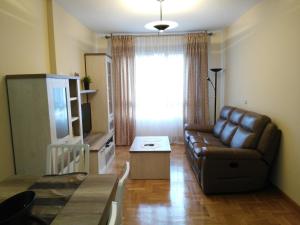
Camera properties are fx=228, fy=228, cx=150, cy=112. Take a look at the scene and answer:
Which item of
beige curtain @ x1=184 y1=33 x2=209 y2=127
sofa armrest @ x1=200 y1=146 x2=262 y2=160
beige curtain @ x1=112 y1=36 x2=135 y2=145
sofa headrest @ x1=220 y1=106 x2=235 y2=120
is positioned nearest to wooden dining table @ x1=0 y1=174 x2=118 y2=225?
sofa armrest @ x1=200 y1=146 x2=262 y2=160

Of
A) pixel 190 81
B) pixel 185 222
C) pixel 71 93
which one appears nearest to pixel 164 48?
pixel 190 81

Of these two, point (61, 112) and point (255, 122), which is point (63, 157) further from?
point (255, 122)

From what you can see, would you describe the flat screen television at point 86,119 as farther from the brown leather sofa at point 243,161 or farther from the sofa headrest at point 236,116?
the sofa headrest at point 236,116

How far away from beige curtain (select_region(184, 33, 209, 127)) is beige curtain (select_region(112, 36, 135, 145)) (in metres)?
1.24

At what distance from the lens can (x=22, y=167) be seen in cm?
232

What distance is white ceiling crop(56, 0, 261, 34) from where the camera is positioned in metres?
3.29

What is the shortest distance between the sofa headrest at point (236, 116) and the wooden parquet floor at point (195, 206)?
1070 millimetres

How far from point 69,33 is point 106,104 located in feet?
4.80

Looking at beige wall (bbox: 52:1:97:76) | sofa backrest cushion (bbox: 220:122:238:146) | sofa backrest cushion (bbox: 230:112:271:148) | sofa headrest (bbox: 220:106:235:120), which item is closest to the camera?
sofa backrest cushion (bbox: 230:112:271:148)

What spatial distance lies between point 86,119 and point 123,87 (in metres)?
1.37

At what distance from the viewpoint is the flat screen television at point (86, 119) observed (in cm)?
397

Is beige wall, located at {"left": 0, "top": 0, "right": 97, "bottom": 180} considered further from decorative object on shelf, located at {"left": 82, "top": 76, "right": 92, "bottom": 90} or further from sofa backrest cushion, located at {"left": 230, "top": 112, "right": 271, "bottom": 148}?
sofa backrest cushion, located at {"left": 230, "top": 112, "right": 271, "bottom": 148}

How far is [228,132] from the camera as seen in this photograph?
364cm

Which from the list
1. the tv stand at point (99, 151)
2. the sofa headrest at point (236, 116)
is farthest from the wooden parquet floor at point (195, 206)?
the sofa headrest at point (236, 116)
